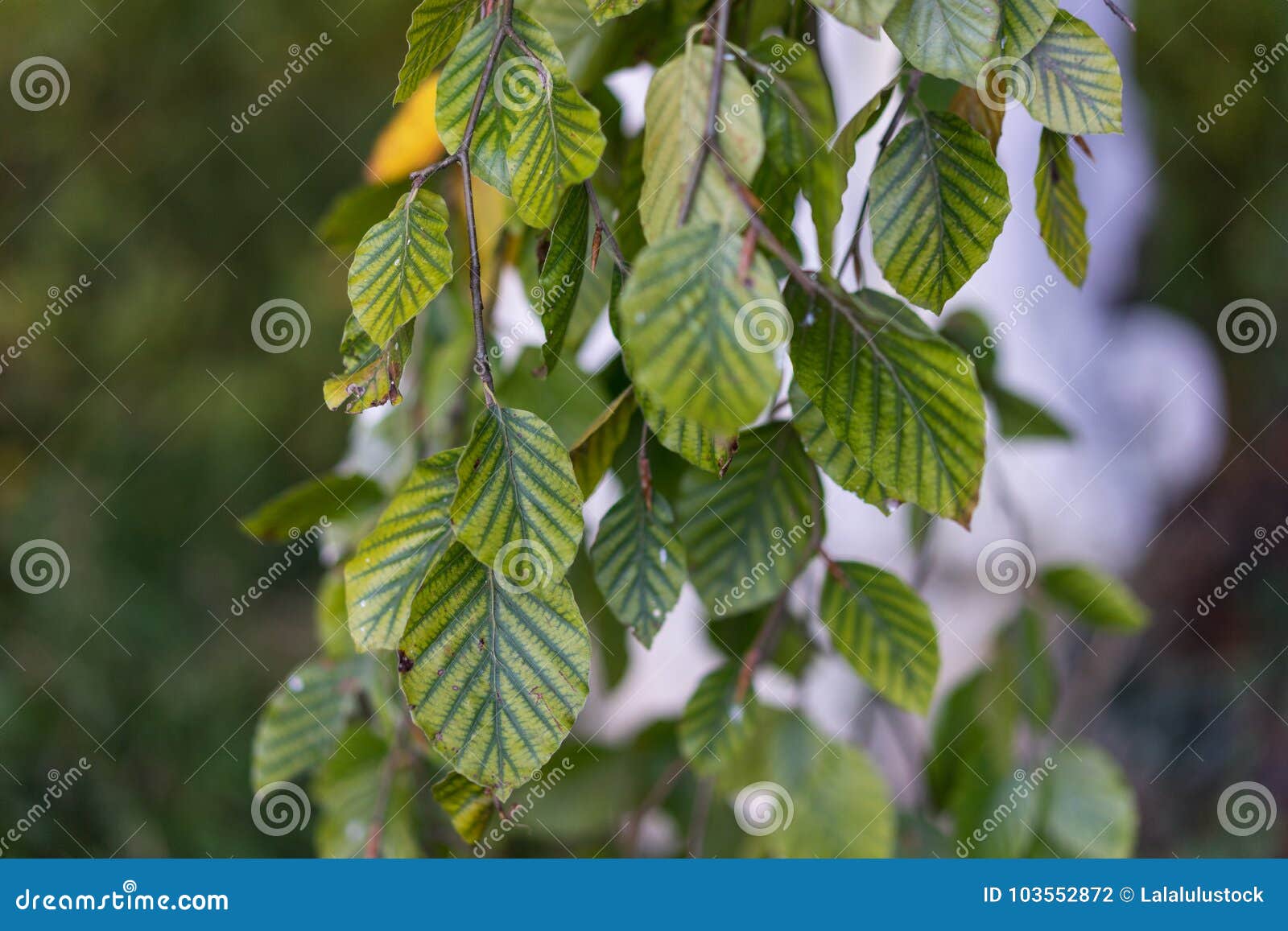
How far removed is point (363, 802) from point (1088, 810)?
386 millimetres

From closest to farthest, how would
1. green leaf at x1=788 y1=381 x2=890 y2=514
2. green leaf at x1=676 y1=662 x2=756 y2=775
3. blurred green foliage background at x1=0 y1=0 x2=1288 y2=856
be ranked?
green leaf at x1=788 y1=381 x2=890 y2=514
green leaf at x1=676 y1=662 x2=756 y2=775
blurred green foliage background at x1=0 y1=0 x2=1288 y2=856

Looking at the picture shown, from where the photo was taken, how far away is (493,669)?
0.90 ft

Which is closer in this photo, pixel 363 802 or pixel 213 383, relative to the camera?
pixel 363 802

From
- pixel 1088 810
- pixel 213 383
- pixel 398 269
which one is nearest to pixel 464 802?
pixel 398 269

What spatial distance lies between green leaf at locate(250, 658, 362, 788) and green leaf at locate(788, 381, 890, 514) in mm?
298

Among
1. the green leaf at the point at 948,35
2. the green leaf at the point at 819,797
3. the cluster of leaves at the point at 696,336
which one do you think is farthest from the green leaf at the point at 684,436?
the green leaf at the point at 819,797

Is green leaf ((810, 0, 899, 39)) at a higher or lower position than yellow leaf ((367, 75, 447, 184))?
higher

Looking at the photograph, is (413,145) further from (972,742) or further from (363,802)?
(972,742)

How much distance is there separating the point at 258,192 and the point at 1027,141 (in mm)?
1120

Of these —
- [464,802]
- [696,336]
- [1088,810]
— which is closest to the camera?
[696,336]

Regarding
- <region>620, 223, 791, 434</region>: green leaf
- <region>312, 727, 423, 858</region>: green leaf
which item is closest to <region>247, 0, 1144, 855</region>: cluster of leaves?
<region>620, 223, 791, 434</region>: green leaf

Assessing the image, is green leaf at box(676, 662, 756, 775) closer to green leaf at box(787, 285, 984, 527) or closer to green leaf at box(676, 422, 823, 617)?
green leaf at box(676, 422, 823, 617)

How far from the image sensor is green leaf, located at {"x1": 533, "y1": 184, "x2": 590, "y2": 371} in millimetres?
287

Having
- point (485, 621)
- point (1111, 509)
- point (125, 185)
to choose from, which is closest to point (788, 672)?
point (485, 621)
